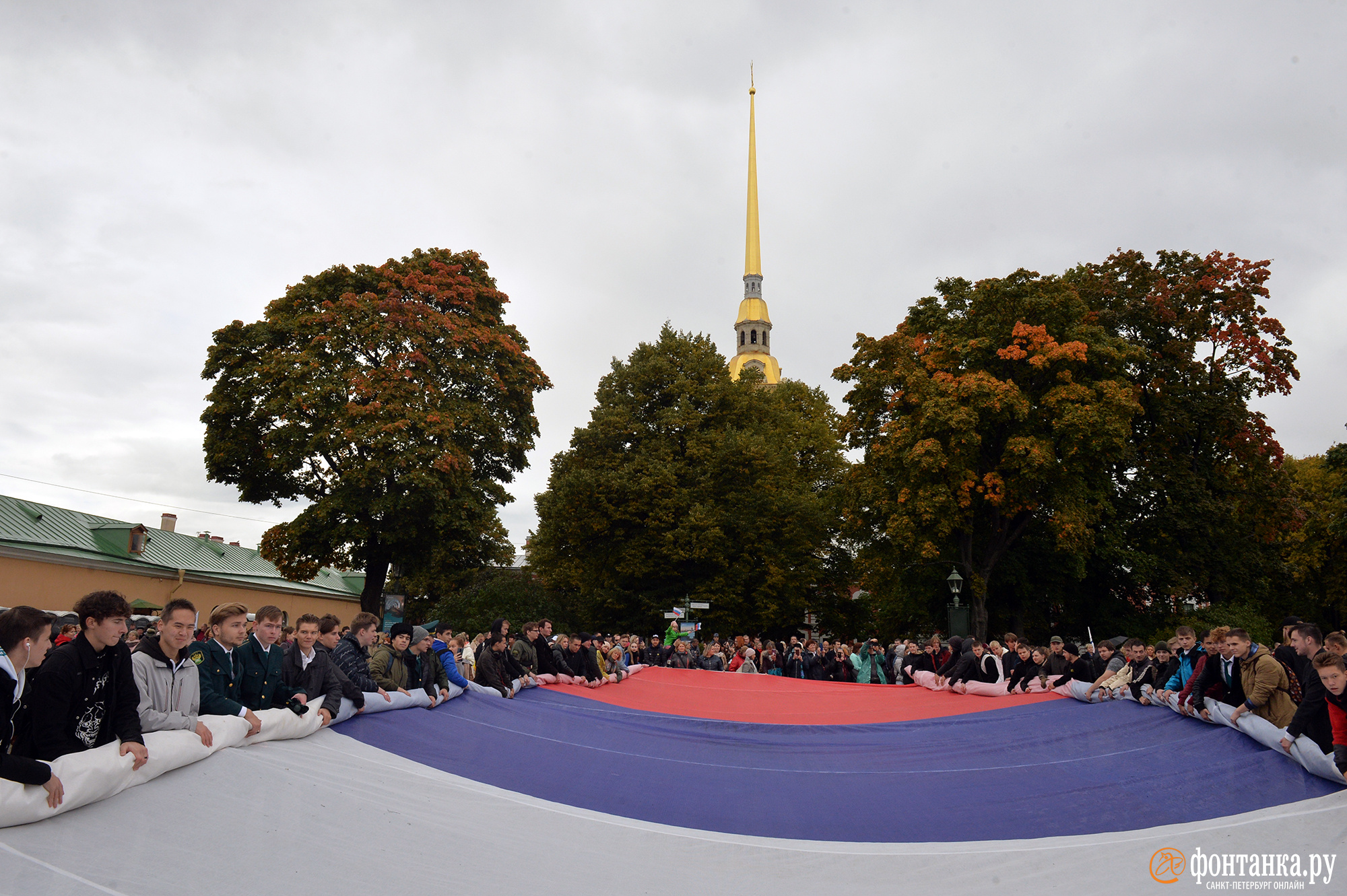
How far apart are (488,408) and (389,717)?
65.1 ft

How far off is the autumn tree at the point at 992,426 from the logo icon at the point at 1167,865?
1913cm

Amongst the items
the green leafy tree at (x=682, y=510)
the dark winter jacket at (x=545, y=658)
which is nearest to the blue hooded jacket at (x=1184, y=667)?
the dark winter jacket at (x=545, y=658)

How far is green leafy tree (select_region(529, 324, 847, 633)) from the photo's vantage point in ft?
99.3

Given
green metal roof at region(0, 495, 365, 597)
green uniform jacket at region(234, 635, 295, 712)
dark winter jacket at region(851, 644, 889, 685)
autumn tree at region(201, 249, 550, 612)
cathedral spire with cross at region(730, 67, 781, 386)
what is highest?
cathedral spire with cross at region(730, 67, 781, 386)

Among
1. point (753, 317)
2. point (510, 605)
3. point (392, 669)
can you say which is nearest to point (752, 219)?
point (753, 317)

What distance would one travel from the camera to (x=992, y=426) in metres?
24.8

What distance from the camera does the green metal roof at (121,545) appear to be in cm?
2775

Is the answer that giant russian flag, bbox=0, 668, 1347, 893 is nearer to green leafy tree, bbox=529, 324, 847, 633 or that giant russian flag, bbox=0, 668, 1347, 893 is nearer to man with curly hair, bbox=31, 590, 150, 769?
man with curly hair, bbox=31, 590, 150, 769

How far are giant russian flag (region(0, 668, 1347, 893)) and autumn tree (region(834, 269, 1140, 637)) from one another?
15.5 m

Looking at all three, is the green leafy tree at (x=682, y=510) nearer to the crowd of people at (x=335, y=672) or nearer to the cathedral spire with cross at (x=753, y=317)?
the crowd of people at (x=335, y=672)

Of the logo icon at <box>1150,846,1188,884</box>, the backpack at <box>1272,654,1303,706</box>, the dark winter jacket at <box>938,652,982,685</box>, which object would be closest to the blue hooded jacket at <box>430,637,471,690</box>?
the logo icon at <box>1150,846,1188,884</box>

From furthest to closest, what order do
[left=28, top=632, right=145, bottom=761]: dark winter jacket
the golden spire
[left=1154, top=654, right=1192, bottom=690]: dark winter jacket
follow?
the golden spire → [left=1154, top=654, right=1192, bottom=690]: dark winter jacket → [left=28, top=632, right=145, bottom=761]: dark winter jacket

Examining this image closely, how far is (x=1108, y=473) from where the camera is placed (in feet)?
85.9

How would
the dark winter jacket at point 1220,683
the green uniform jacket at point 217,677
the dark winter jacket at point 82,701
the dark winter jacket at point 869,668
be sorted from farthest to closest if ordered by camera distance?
the dark winter jacket at point 869,668, the dark winter jacket at point 1220,683, the green uniform jacket at point 217,677, the dark winter jacket at point 82,701
